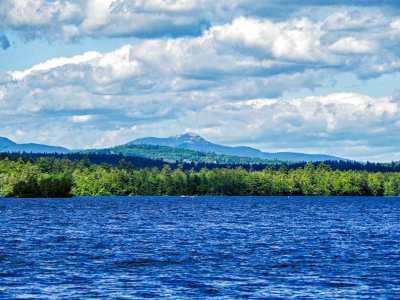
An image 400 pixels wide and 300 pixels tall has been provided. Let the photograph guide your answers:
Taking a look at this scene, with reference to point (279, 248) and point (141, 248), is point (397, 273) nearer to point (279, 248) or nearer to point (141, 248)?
point (279, 248)

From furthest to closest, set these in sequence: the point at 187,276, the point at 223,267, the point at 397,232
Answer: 1. the point at 397,232
2. the point at 223,267
3. the point at 187,276

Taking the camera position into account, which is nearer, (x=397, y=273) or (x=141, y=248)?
(x=397, y=273)

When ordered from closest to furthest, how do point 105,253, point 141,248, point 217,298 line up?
point 217,298
point 105,253
point 141,248

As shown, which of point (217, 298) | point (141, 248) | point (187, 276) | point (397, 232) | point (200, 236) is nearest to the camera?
point (217, 298)

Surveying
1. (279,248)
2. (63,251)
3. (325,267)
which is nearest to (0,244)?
(63,251)

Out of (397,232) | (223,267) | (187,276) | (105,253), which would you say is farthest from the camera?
(397,232)

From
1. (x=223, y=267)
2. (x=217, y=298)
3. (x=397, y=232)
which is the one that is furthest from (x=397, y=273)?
(x=397, y=232)

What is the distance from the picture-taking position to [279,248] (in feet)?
299

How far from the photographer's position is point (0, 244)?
93.4 metres

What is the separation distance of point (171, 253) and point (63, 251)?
10.6 meters

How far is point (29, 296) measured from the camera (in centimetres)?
5516

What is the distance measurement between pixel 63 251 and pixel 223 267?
67.5ft

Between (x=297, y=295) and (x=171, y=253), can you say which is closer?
(x=297, y=295)

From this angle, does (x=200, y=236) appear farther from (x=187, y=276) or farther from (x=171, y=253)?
(x=187, y=276)
